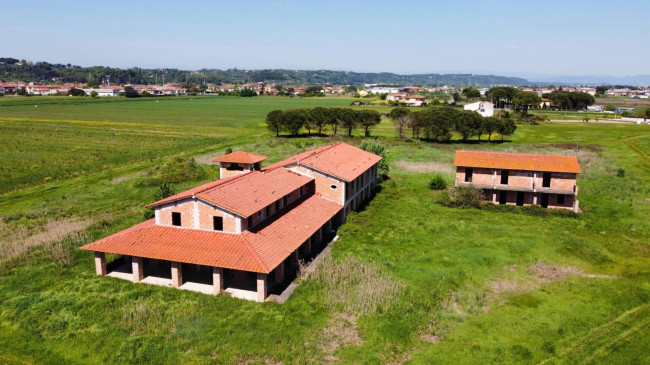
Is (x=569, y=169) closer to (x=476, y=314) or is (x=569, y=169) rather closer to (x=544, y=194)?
(x=544, y=194)

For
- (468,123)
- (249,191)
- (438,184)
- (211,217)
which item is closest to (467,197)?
(438,184)

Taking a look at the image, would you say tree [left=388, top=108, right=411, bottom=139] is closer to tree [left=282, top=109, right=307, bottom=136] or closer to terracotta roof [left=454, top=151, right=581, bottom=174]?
tree [left=282, top=109, right=307, bottom=136]

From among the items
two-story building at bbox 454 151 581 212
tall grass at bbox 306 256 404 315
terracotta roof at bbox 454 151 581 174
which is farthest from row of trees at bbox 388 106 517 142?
tall grass at bbox 306 256 404 315

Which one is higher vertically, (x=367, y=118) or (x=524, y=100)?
(x=524, y=100)

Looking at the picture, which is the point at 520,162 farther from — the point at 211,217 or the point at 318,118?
the point at 318,118

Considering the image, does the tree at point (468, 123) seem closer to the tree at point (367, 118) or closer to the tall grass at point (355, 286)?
the tree at point (367, 118)

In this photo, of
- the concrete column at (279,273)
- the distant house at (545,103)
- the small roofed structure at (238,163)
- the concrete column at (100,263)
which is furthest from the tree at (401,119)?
the distant house at (545,103)
